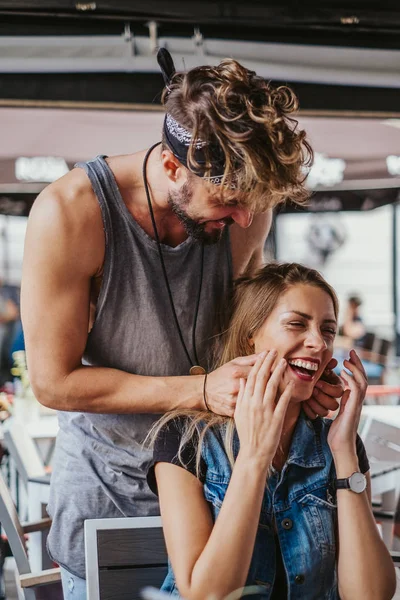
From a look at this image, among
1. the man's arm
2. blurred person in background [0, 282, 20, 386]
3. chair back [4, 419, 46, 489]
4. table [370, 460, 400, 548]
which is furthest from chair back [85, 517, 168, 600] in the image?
blurred person in background [0, 282, 20, 386]

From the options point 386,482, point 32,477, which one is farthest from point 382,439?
point 32,477

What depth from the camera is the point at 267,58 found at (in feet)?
11.8

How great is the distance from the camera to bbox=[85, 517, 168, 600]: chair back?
1.61m

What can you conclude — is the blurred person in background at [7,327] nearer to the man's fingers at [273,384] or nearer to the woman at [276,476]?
the woman at [276,476]

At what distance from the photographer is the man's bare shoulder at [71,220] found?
1512 mm

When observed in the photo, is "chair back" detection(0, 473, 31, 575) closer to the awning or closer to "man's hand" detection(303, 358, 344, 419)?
"man's hand" detection(303, 358, 344, 419)

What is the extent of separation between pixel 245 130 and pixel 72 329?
524mm

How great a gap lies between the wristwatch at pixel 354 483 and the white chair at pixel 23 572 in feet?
3.03

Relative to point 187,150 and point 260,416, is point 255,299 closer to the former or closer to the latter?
point 260,416

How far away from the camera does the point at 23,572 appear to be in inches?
93.7

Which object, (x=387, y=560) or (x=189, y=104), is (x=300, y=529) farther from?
(x=189, y=104)

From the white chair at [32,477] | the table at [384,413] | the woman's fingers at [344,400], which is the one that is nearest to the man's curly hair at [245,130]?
the woman's fingers at [344,400]

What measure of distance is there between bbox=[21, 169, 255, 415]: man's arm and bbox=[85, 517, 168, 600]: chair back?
0.84 feet

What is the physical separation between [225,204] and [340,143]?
3417 millimetres
